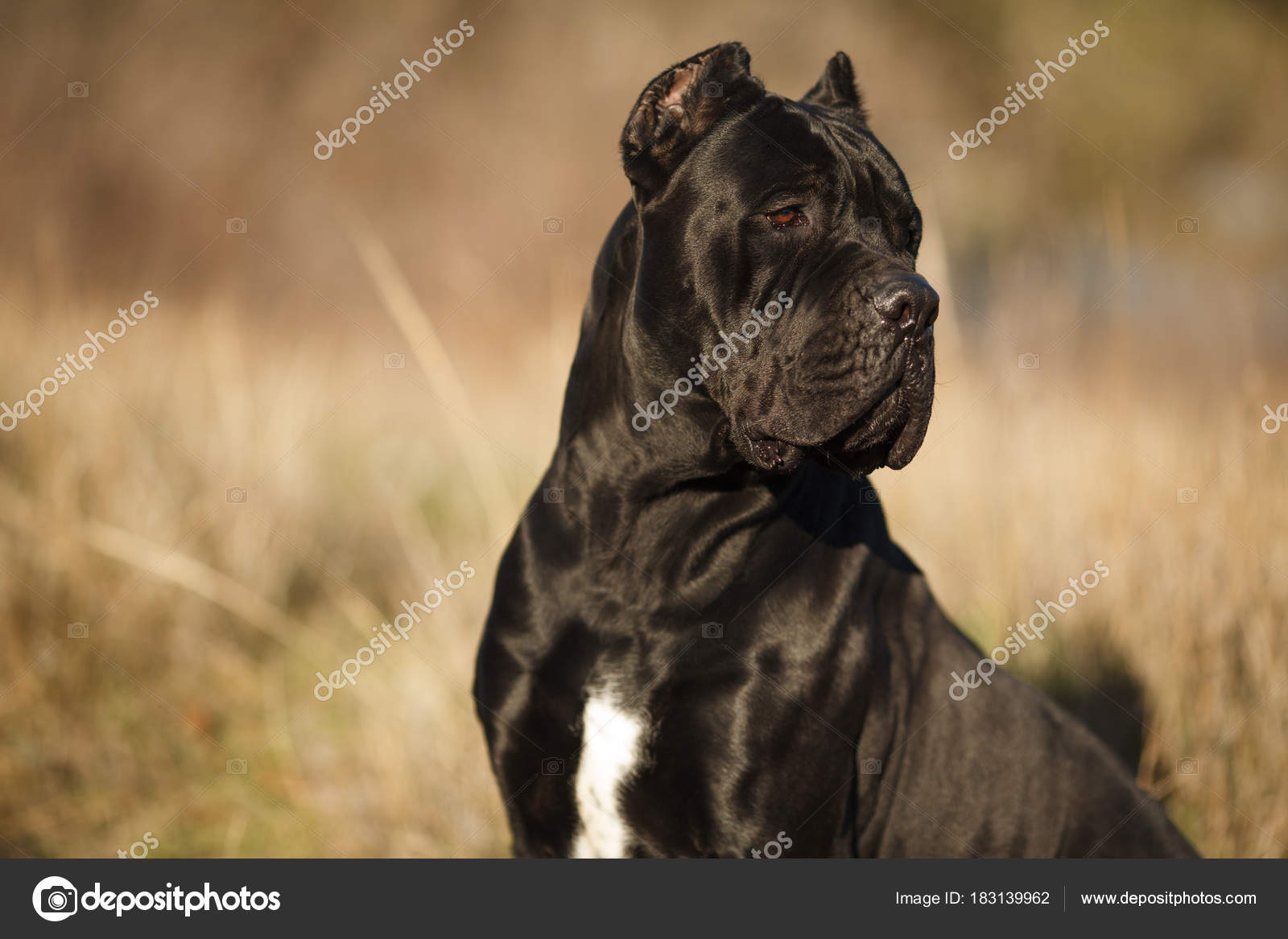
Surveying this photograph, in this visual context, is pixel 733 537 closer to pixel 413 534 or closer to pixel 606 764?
pixel 606 764

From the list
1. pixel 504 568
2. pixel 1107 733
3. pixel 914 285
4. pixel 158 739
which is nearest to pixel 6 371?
pixel 158 739

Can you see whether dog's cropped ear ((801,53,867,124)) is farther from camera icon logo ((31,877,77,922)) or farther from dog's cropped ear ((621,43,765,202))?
camera icon logo ((31,877,77,922))

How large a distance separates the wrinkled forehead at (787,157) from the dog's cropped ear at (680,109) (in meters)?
0.05

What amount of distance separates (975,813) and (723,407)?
122 centimetres

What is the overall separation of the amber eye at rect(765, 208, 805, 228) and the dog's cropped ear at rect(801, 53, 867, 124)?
68 cm

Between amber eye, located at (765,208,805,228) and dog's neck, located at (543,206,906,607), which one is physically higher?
amber eye, located at (765,208,805,228)

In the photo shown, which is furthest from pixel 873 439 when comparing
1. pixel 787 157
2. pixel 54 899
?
pixel 54 899

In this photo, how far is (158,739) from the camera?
3650 mm

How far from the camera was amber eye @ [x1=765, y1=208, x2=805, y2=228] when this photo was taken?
2119 millimetres

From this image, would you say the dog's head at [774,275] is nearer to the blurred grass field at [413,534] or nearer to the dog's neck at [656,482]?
the dog's neck at [656,482]

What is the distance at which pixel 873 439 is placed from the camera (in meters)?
2.11

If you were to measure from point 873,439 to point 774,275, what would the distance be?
1.36 feet

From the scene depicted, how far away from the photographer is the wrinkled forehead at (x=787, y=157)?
212 cm

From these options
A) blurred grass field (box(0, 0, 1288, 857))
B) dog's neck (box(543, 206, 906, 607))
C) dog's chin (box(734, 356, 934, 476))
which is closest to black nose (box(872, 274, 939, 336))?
dog's chin (box(734, 356, 934, 476))
